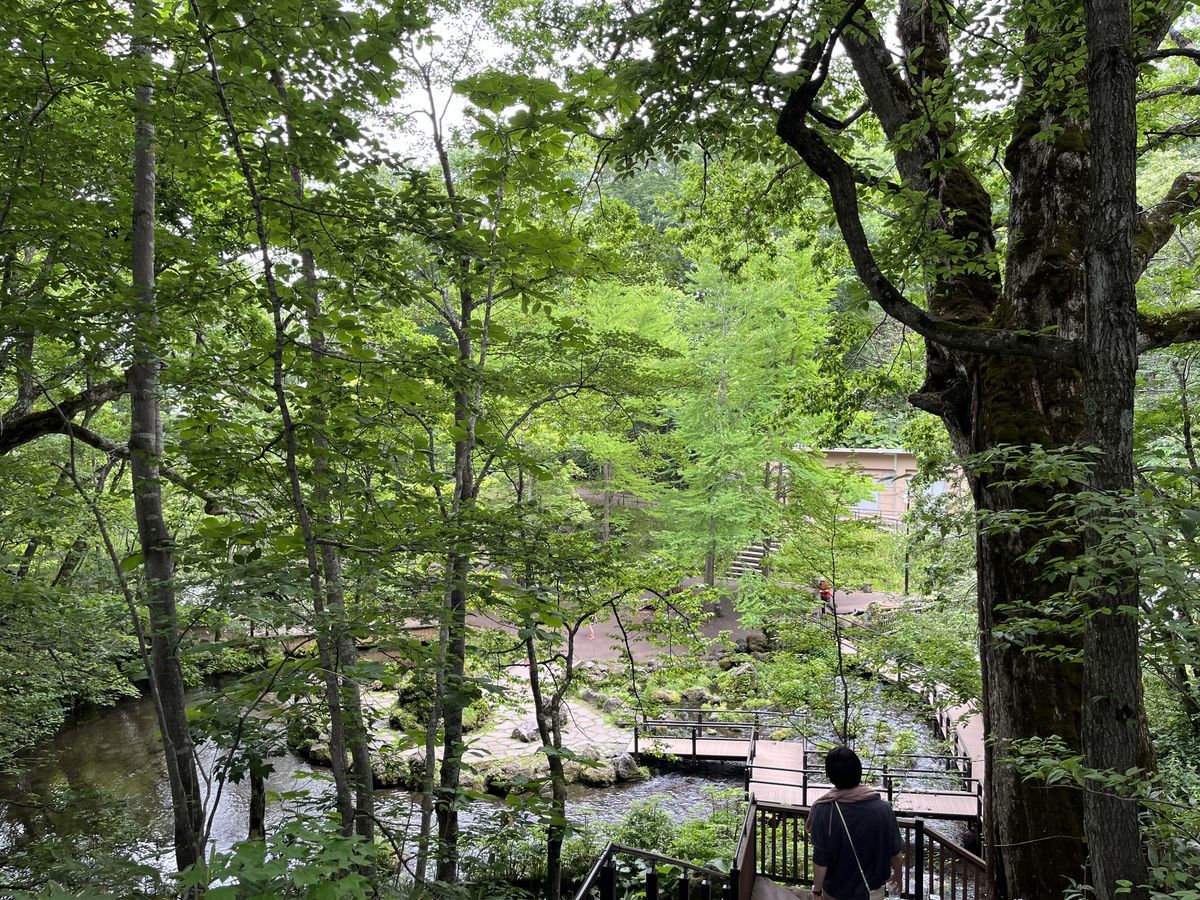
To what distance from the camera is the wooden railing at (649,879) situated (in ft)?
13.0

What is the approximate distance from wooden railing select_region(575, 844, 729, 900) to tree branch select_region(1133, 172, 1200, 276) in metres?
5.07

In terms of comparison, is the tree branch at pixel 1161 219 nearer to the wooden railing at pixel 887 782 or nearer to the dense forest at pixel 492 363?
the dense forest at pixel 492 363

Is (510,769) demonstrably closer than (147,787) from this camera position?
No

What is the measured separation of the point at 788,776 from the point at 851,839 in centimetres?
823

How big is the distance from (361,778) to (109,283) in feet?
11.6

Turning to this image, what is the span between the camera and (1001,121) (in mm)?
4281

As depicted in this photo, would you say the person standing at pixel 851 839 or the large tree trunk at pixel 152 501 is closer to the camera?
the person standing at pixel 851 839

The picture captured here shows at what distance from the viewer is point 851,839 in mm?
3676

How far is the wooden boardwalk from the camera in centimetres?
950

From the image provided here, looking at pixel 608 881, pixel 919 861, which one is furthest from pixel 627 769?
pixel 608 881

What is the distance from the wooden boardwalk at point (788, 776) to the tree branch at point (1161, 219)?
6196 millimetres

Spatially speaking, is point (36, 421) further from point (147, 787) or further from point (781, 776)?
point (781, 776)

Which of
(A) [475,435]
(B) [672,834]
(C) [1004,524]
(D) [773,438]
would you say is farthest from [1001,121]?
(D) [773,438]

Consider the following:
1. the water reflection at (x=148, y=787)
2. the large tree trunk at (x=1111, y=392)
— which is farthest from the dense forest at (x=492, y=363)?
the water reflection at (x=148, y=787)
